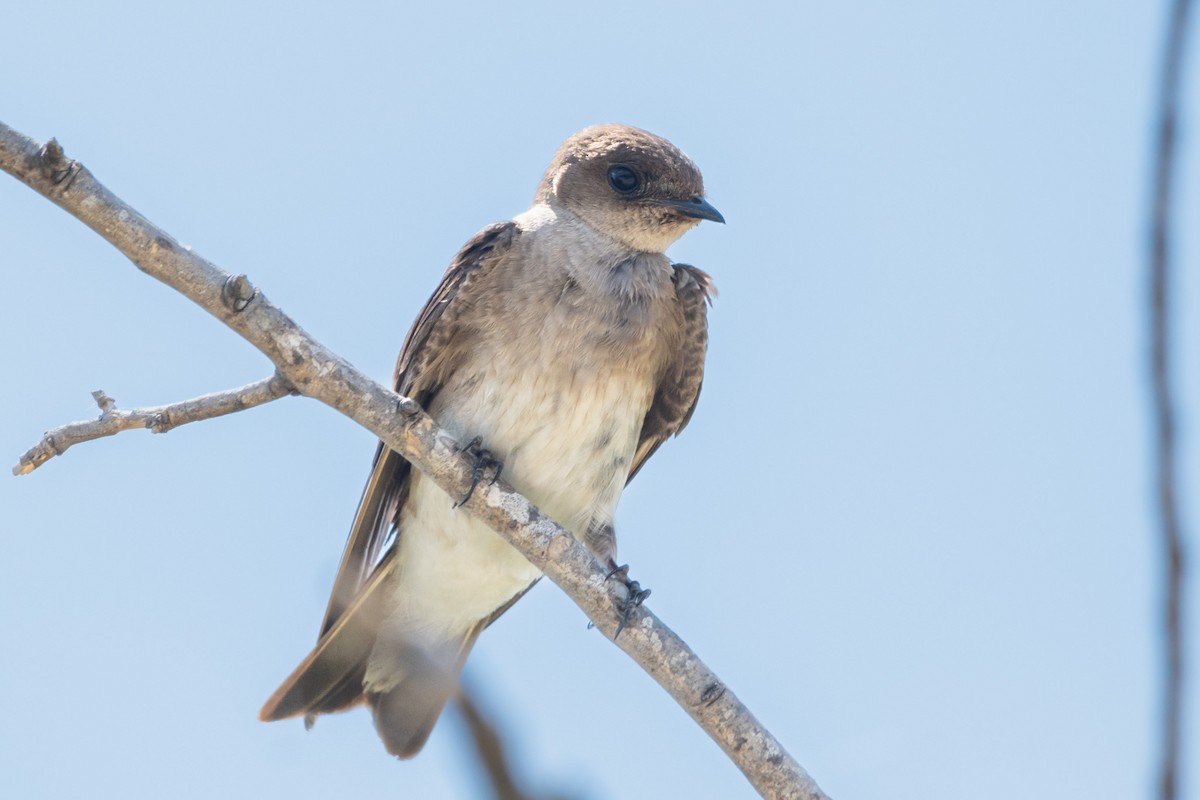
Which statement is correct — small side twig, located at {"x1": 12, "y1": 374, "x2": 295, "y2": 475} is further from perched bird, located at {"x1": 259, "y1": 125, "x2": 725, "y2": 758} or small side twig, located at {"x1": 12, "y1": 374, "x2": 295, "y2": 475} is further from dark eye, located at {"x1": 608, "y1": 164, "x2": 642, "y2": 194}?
dark eye, located at {"x1": 608, "y1": 164, "x2": 642, "y2": 194}

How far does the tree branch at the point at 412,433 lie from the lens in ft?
12.3

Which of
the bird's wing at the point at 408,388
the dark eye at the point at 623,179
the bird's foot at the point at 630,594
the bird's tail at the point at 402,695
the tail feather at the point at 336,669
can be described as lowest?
the bird's foot at the point at 630,594

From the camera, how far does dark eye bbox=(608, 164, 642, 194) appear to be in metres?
6.85

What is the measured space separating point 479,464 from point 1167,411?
395 centimetres

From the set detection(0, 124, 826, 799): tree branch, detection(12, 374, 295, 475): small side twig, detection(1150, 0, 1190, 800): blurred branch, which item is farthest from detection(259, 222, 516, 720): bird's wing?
detection(1150, 0, 1190, 800): blurred branch

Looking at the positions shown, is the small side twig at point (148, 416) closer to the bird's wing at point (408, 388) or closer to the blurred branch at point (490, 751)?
the bird's wing at point (408, 388)

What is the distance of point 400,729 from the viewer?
6.41m

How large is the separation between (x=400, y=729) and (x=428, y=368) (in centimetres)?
172

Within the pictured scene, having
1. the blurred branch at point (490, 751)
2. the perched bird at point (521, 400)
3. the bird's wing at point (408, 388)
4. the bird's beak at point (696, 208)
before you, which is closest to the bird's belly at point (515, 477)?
the perched bird at point (521, 400)

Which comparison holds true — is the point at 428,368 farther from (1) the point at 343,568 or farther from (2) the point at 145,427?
(2) the point at 145,427

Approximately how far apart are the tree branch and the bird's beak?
2300mm

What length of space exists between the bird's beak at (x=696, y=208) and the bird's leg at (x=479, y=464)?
5.50 feet

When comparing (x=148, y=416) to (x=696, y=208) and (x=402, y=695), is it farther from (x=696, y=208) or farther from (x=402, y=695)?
(x=696, y=208)

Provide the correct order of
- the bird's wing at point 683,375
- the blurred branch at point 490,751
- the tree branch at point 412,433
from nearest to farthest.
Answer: the blurred branch at point 490,751
the tree branch at point 412,433
the bird's wing at point 683,375
